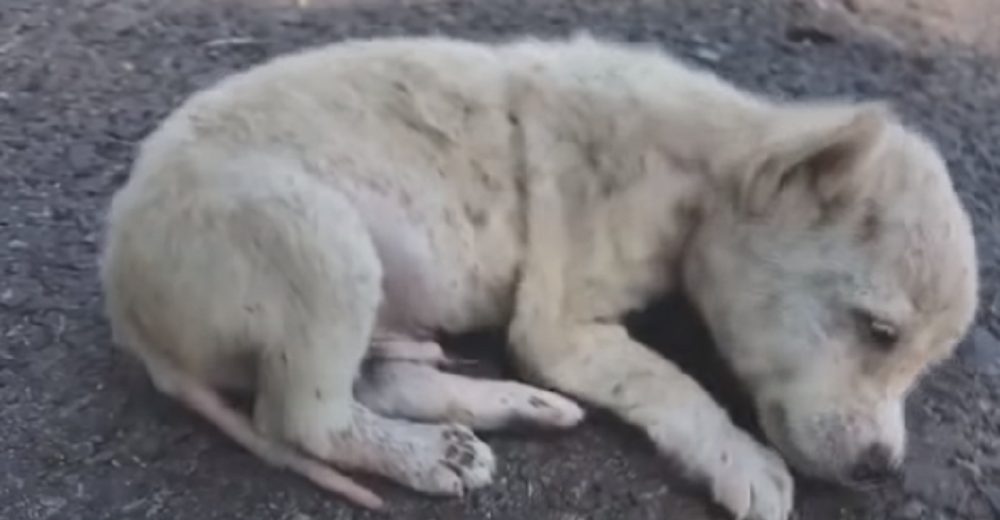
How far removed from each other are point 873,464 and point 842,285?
1.26ft

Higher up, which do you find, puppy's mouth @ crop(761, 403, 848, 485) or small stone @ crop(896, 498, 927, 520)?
puppy's mouth @ crop(761, 403, 848, 485)

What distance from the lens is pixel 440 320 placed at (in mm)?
4465

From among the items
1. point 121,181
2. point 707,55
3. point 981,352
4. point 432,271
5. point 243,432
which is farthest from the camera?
point 707,55

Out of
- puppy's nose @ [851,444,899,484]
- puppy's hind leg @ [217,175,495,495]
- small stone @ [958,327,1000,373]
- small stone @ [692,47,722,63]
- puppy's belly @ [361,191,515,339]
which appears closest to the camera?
puppy's hind leg @ [217,175,495,495]

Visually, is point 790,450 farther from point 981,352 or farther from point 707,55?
point 707,55

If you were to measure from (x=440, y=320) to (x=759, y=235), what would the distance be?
741 mm

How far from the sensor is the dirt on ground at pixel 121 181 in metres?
4.15

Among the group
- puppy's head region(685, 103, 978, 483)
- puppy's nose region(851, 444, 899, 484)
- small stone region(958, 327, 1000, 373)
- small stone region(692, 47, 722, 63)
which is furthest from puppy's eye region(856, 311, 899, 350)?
small stone region(692, 47, 722, 63)

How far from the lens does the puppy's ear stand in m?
4.17

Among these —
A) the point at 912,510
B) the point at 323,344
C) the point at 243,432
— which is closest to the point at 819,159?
the point at 912,510

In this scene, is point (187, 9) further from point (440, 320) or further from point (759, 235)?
point (759, 235)

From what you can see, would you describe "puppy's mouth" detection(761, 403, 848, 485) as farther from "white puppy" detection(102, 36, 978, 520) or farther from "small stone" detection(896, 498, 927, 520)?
"small stone" detection(896, 498, 927, 520)

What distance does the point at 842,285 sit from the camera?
4207 millimetres

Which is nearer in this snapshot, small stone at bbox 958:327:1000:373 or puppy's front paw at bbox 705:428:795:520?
puppy's front paw at bbox 705:428:795:520
